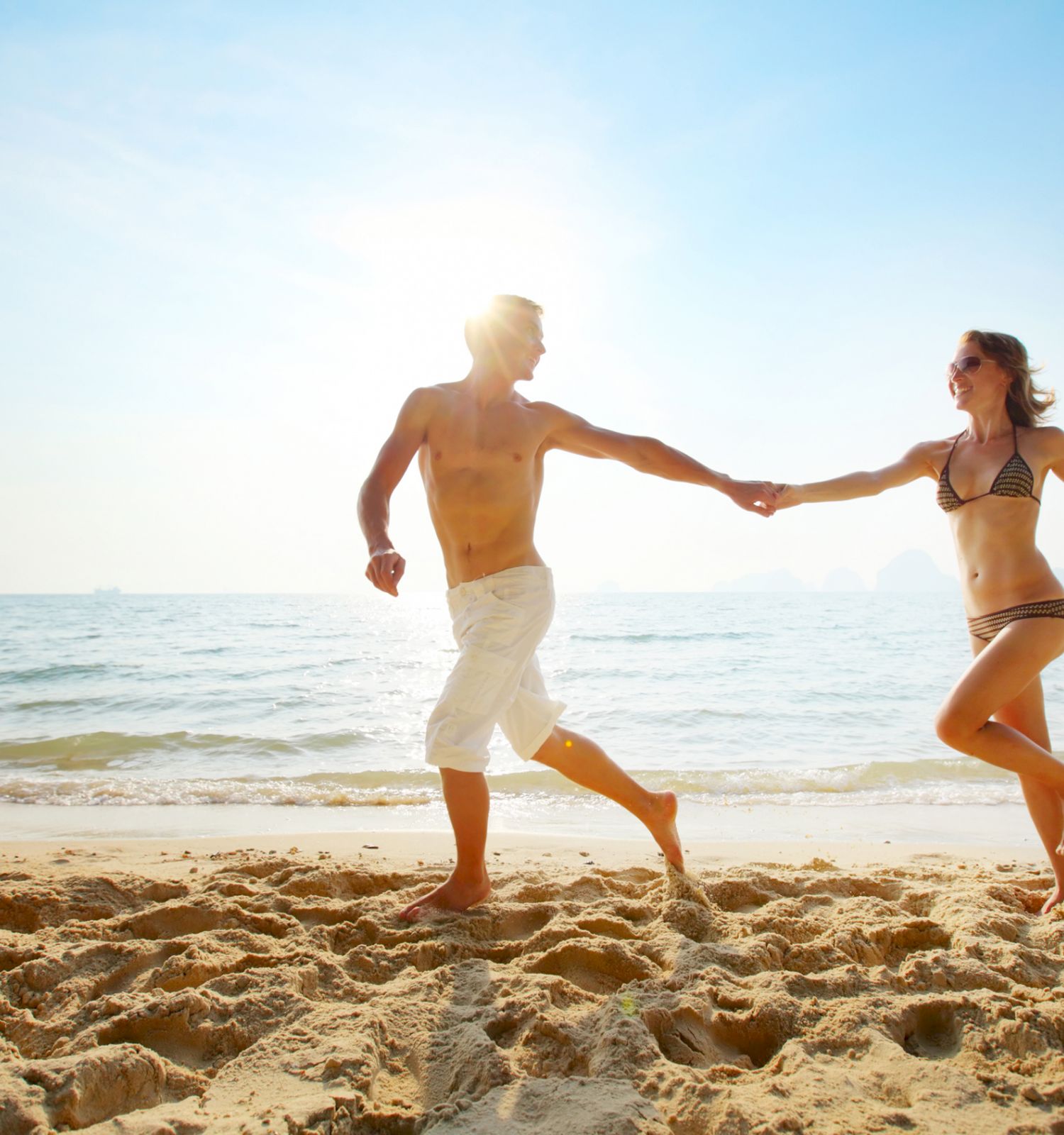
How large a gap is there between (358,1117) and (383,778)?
526cm

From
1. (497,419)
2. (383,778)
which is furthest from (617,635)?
(497,419)

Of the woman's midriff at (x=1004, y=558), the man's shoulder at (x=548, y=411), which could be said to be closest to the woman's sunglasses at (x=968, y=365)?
the woman's midriff at (x=1004, y=558)

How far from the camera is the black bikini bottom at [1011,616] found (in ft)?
10.0

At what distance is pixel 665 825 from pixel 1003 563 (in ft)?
5.58

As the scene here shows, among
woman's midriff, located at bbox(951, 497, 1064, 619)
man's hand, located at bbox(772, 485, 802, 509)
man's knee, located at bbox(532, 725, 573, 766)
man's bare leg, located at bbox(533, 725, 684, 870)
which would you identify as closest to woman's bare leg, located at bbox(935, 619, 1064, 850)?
woman's midriff, located at bbox(951, 497, 1064, 619)

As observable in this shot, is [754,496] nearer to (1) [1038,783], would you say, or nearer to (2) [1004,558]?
(2) [1004,558]

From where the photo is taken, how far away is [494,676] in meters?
3.02

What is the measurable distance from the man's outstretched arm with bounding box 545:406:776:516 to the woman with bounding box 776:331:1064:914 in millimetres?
953

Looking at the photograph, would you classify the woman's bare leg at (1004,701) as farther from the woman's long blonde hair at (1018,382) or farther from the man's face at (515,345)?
the man's face at (515,345)

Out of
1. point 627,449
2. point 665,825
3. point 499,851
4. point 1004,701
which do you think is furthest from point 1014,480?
point 499,851

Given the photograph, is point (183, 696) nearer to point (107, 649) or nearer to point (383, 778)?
point (383, 778)

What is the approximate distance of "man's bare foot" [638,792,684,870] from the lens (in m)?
3.32

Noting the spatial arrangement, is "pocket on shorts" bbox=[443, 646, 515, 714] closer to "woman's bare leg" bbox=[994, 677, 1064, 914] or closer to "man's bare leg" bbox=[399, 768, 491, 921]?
"man's bare leg" bbox=[399, 768, 491, 921]

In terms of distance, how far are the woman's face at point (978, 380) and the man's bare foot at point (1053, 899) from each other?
1.92 m
